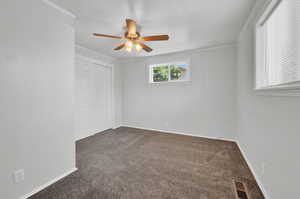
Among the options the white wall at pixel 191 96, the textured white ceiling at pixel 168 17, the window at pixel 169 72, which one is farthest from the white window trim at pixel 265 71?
the window at pixel 169 72

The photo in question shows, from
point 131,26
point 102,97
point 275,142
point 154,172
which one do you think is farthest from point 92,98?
point 275,142

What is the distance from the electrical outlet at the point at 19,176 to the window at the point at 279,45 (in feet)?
9.16

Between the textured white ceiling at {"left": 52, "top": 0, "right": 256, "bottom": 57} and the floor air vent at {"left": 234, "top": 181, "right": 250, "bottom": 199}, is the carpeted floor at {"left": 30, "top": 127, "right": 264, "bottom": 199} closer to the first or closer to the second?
the floor air vent at {"left": 234, "top": 181, "right": 250, "bottom": 199}

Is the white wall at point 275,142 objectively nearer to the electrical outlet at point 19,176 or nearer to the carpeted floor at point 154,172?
the carpeted floor at point 154,172

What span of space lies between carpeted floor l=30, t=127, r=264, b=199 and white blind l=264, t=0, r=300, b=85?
1465 millimetres

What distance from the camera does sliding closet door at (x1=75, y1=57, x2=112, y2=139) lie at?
11.0ft

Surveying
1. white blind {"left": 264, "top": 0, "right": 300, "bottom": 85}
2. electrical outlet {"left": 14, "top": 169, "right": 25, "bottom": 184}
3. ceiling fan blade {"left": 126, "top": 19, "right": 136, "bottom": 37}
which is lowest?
electrical outlet {"left": 14, "top": 169, "right": 25, "bottom": 184}

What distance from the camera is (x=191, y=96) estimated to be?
3.70 metres

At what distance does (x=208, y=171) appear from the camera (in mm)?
2006

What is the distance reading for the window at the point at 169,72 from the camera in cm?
383

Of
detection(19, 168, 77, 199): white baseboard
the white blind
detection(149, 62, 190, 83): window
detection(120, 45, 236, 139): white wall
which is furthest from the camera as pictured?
detection(149, 62, 190, 83): window

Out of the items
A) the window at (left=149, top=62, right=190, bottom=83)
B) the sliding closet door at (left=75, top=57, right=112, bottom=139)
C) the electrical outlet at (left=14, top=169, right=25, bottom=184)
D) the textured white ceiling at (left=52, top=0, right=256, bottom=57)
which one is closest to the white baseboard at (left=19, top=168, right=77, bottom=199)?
the electrical outlet at (left=14, top=169, right=25, bottom=184)

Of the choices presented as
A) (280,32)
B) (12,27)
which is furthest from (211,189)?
(12,27)

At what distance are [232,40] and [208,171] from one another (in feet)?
9.76
